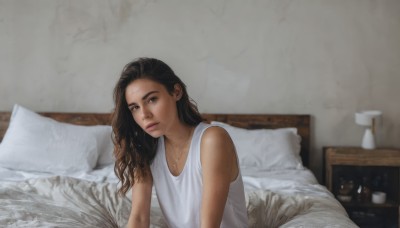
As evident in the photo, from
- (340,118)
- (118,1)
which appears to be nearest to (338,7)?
(340,118)

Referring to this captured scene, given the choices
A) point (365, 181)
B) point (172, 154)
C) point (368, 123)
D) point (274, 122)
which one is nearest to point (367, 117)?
point (368, 123)

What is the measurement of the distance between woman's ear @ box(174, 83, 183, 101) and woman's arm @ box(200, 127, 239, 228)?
0.55 feet

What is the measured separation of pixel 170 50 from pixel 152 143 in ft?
6.18

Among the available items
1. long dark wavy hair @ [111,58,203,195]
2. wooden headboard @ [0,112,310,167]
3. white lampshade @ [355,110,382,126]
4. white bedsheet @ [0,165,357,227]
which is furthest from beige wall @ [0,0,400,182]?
long dark wavy hair @ [111,58,203,195]

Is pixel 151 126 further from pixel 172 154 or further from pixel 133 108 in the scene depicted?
pixel 172 154

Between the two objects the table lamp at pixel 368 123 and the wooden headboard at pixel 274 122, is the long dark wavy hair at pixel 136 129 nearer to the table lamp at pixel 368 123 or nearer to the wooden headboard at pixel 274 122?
the wooden headboard at pixel 274 122

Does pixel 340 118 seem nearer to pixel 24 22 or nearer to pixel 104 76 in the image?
pixel 104 76

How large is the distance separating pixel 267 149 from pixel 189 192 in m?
1.61

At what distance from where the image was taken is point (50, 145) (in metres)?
2.99

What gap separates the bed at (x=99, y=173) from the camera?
179 cm

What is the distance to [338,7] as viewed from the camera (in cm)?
335

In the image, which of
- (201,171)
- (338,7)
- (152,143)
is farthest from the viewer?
(338,7)

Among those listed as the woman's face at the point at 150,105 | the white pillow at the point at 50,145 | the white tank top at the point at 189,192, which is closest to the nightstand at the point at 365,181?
the white pillow at the point at 50,145

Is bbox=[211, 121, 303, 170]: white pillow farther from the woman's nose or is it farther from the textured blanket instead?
the woman's nose
